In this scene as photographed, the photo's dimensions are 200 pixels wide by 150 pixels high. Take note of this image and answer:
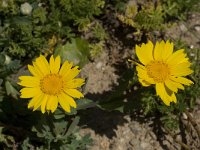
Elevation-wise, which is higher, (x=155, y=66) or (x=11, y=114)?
(x=155, y=66)

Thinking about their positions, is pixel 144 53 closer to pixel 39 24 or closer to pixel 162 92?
pixel 162 92

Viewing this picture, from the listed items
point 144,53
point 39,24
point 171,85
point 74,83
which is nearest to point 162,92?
point 171,85

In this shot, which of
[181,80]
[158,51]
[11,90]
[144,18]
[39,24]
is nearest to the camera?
[181,80]

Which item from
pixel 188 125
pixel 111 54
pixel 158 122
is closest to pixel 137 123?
pixel 158 122

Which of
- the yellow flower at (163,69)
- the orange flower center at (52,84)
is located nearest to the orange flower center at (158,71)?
the yellow flower at (163,69)

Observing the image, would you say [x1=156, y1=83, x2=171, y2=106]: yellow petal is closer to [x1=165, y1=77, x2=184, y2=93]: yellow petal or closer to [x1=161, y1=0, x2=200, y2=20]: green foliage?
[x1=165, y1=77, x2=184, y2=93]: yellow petal

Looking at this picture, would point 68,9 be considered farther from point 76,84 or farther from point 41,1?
point 76,84

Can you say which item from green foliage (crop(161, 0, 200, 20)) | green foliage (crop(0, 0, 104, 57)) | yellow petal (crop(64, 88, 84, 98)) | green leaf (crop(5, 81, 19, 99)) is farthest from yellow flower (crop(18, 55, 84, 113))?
green foliage (crop(161, 0, 200, 20))

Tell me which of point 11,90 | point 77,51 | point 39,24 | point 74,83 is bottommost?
point 11,90
